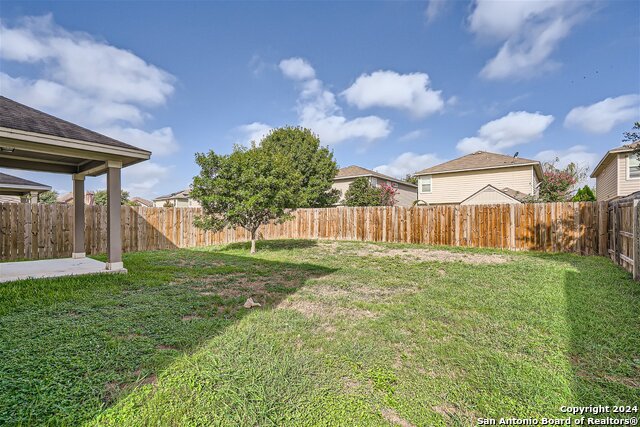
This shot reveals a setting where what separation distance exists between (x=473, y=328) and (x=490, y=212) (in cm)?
892

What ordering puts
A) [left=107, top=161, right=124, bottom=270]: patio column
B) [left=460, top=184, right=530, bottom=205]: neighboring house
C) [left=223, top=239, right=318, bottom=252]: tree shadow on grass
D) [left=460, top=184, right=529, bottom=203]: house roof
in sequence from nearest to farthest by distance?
[left=107, top=161, right=124, bottom=270]: patio column → [left=223, top=239, right=318, bottom=252]: tree shadow on grass → [left=460, top=184, right=530, bottom=205]: neighboring house → [left=460, top=184, right=529, bottom=203]: house roof

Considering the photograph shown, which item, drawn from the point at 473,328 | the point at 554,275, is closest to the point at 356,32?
the point at 554,275

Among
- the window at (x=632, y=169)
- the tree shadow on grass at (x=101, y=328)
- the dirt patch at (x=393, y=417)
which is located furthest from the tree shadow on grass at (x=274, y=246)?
the window at (x=632, y=169)

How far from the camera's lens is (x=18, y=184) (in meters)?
10.9

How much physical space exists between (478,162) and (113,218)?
20.5 meters

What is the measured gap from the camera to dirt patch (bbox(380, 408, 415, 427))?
1.82m

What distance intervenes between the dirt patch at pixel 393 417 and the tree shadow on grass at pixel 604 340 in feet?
4.20

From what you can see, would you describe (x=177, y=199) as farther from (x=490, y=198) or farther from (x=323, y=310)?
(x=323, y=310)

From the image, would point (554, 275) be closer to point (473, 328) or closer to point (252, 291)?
point (473, 328)

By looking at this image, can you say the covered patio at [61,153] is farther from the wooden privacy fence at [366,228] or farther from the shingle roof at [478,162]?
the shingle roof at [478,162]

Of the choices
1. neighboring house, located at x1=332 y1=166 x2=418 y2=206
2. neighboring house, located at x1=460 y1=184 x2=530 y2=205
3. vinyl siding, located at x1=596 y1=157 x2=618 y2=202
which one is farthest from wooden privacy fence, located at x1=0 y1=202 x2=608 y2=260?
neighboring house, located at x1=332 y1=166 x2=418 y2=206

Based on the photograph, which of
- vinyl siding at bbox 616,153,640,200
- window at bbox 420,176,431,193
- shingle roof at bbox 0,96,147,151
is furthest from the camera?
window at bbox 420,176,431,193

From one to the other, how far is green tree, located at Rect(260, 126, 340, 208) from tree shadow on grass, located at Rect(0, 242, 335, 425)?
12.9 m

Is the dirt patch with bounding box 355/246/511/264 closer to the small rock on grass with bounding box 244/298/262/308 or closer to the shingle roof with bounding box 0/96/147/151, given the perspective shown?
the small rock on grass with bounding box 244/298/262/308
